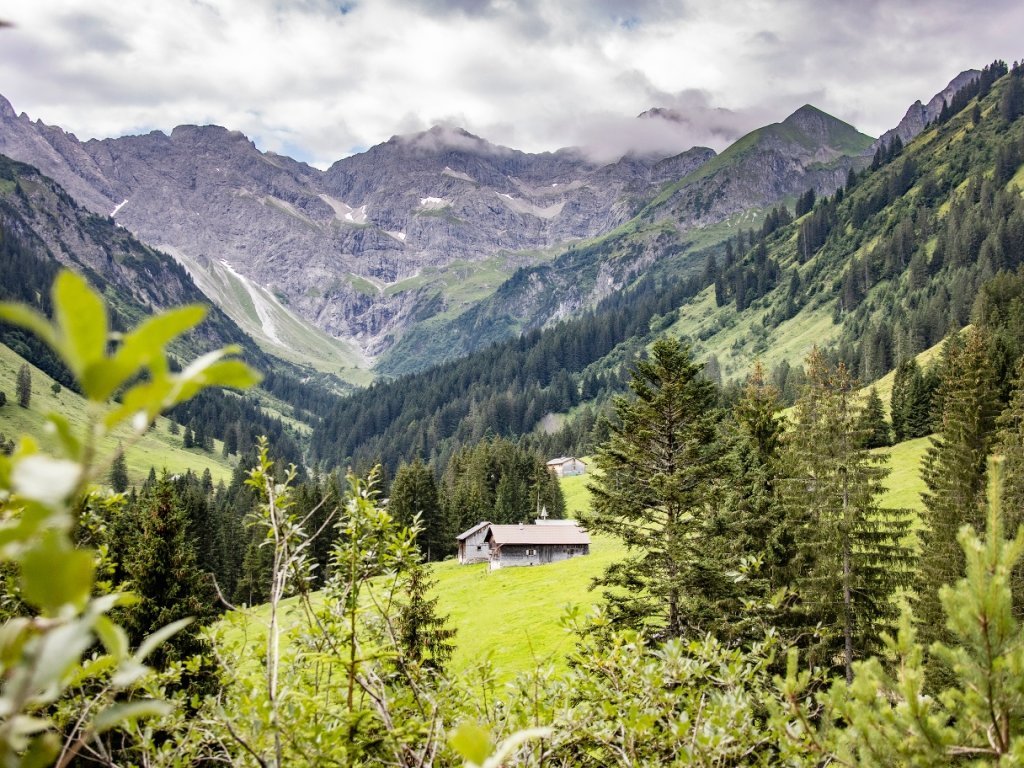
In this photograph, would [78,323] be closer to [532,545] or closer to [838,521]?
[838,521]

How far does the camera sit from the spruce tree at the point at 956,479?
2677 cm

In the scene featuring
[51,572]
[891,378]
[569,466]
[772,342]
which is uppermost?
[772,342]

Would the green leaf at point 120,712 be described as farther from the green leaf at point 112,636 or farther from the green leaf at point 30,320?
the green leaf at point 30,320

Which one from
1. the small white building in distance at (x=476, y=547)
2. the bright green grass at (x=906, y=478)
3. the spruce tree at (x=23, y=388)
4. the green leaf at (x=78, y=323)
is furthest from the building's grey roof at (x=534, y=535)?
the spruce tree at (x=23, y=388)

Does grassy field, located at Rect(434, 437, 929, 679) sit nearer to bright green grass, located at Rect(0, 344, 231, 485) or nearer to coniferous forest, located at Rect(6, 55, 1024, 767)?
coniferous forest, located at Rect(6, 55, 1024, 767)

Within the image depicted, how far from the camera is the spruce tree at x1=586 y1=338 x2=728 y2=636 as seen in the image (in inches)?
727

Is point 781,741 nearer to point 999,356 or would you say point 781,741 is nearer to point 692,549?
point 692,549

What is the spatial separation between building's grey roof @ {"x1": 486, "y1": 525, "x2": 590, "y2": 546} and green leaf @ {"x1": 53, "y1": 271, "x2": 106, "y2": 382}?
68436mm

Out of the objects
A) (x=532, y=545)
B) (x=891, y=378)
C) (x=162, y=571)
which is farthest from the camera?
(x=891, y=378)

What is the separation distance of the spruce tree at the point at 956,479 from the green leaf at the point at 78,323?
29782 mm

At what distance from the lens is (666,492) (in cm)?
1881

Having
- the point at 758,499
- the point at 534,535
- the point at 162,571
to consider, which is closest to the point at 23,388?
the point at 534,535

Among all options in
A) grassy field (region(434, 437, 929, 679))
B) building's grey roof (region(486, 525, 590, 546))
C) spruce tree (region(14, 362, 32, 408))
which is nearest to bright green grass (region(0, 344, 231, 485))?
spruce tree (region(14, 362, 32, 408))

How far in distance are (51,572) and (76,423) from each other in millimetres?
166435
